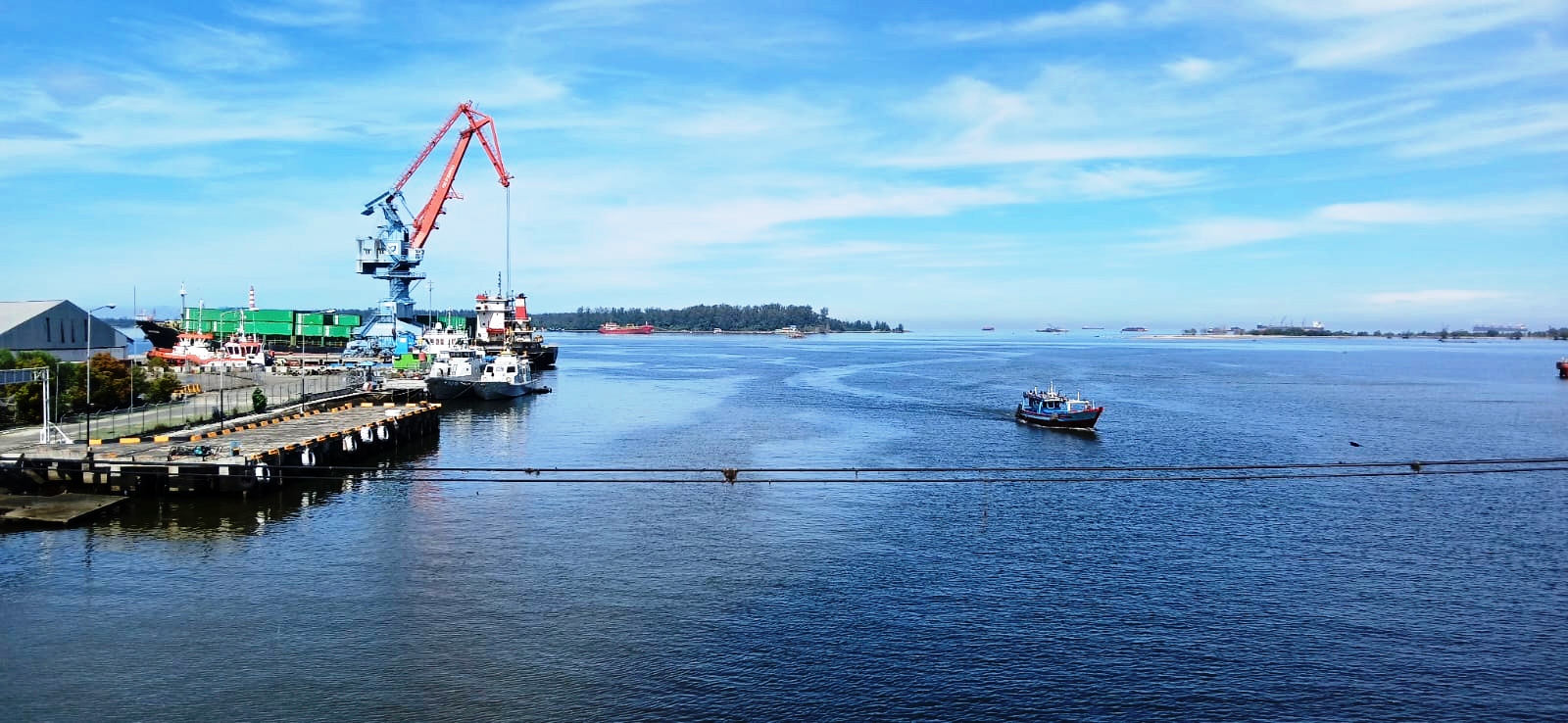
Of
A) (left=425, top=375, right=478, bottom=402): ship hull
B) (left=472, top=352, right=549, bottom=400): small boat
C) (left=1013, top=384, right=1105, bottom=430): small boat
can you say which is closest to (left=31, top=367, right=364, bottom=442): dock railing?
(left=425, top=375, right=478, bottom=402): ship hull

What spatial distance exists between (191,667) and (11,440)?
20260 millimetres

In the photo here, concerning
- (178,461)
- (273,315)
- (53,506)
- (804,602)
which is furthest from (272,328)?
(804,602)

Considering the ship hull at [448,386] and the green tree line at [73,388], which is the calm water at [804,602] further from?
the ship hull at [448,386]

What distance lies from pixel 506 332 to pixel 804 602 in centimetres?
8044

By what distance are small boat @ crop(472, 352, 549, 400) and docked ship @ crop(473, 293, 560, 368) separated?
17.3 m

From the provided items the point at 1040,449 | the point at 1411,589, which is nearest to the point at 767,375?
the point at 1040,449

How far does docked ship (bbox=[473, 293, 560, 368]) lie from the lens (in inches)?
3546

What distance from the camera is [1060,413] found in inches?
1790

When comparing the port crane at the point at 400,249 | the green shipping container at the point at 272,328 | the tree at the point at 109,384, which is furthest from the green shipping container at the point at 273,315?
the tree at the point at 109,384

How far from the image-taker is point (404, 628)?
54.6 ft

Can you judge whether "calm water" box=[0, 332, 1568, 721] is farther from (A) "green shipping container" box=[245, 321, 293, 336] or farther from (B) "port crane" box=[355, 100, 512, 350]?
(A) "green shipping container" box=[245, 321, 293, 336]

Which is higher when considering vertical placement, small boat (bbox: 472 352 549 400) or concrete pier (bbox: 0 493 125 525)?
small boat (bbox: 472 352 549 400)

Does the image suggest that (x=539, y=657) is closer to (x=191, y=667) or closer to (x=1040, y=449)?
(x=191, y=667)

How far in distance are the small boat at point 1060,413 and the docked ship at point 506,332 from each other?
49.4 m
